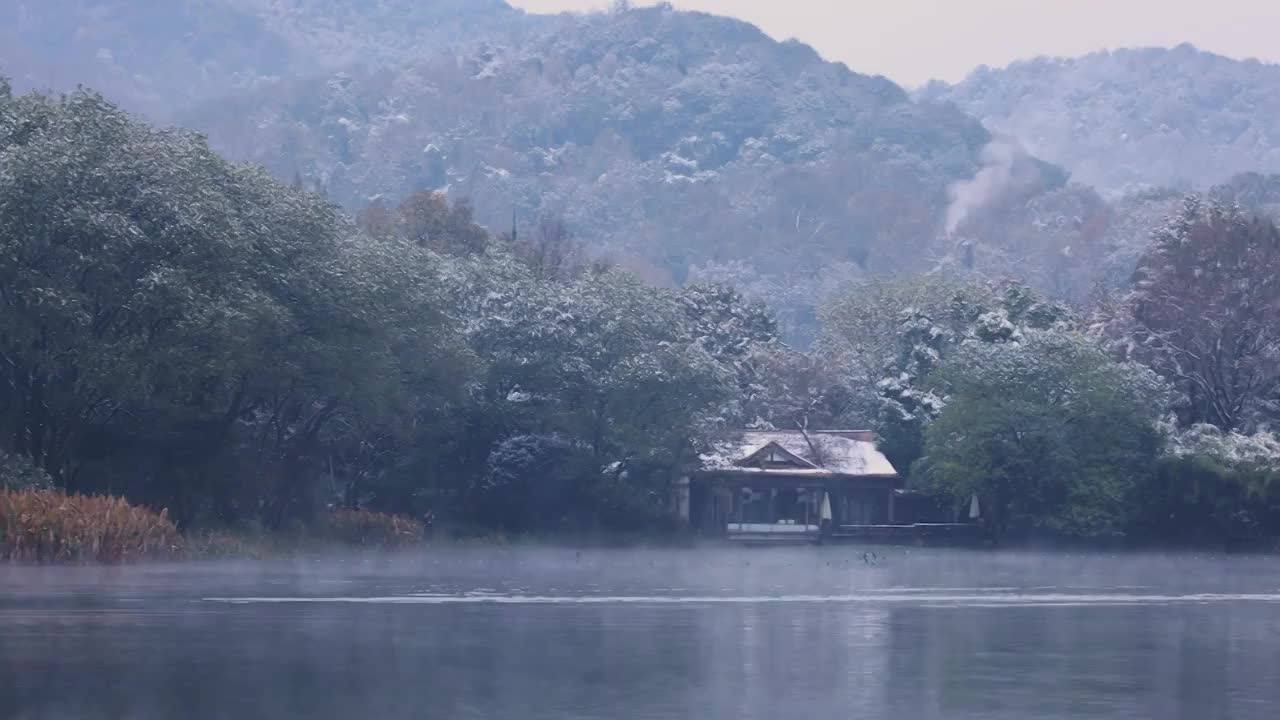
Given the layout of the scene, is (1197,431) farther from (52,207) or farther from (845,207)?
(845,207)

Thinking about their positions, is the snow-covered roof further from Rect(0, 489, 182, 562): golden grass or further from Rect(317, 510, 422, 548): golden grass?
Rect(0, 489, 182, 562): golden grass

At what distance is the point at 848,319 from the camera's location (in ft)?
290

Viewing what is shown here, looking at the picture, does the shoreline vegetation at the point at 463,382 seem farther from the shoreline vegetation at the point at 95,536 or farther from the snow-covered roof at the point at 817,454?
the snow-covered roof at the point at 817,454

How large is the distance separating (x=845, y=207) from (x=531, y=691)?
178 meters

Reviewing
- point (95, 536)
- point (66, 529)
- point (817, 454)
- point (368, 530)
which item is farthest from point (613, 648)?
point (817, 454)

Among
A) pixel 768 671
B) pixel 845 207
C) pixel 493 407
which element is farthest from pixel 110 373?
pixel 845 207

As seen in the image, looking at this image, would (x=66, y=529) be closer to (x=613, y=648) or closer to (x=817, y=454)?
(x=613, y=648)

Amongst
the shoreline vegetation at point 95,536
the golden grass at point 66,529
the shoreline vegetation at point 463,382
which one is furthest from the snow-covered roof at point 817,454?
the golden grass at point 66,529

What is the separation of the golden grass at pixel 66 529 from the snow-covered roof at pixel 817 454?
29596mm

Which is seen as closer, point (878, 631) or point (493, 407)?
point (878, 631)

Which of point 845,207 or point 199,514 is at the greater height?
point 845,207

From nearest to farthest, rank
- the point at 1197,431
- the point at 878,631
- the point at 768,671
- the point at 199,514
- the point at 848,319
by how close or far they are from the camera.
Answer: the point at 768,671 → the point at 878,631 → the point at 199,514 → the point at 1197,431 → the point at 848,319

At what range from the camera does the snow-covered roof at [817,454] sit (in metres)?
62.4

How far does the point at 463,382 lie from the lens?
161 feet
